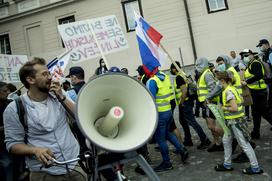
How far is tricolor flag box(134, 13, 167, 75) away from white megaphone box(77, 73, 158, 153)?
2895 mm

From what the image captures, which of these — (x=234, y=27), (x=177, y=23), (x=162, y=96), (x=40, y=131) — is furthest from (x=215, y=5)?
(x=40, y=131)

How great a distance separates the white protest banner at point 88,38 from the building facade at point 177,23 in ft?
33.0

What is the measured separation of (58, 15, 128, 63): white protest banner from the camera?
5.13 meters

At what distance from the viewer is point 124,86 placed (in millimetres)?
2146

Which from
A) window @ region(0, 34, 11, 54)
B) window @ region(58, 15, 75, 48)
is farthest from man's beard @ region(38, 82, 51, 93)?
window @ region(0, 34, 11, 54)

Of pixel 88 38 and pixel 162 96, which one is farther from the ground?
pixel 88 38

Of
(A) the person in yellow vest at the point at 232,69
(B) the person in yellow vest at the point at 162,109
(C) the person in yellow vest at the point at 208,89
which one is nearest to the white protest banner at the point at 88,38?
(B) the person in yellow vest at the point at 162,109

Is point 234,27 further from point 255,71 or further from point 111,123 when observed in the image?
point 111,123

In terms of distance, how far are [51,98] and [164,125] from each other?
2770mm

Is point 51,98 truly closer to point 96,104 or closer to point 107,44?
point 96,104

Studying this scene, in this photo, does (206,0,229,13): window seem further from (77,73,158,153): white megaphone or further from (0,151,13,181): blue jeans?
(77,73,158,153): white megaphone

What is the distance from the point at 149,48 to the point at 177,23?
1083cm

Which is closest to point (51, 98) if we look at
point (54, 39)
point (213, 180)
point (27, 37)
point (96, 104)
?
point (96, 104)

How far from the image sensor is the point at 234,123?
4383mm
